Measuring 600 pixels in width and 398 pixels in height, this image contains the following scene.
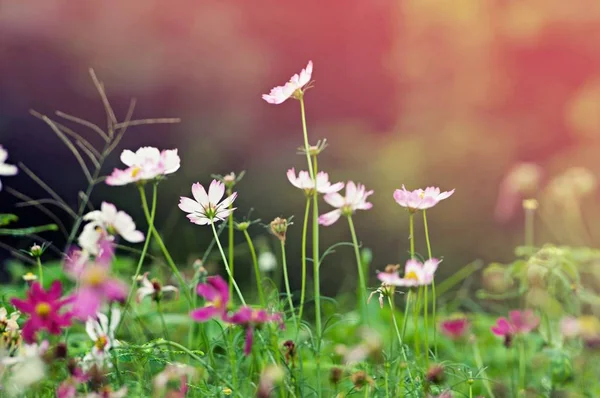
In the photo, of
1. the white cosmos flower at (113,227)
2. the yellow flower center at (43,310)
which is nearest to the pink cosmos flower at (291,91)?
the white cosmos flower at (113,227)

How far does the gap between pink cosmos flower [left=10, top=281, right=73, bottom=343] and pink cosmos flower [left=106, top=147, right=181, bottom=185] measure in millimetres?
121

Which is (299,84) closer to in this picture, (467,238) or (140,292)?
(140,292)

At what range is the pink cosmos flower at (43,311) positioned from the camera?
2.35 ft

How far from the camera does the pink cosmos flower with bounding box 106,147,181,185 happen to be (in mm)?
760

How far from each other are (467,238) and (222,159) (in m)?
1.16

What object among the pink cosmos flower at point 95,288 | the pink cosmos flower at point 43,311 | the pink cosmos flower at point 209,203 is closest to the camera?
the pink cosmos flower at point 95,288

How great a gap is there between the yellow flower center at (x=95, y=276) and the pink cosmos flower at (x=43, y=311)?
4.0 inches

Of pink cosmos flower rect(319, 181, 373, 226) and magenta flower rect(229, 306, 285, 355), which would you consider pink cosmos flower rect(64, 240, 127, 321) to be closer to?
magenta flower rect(229, 306, 285, 355)

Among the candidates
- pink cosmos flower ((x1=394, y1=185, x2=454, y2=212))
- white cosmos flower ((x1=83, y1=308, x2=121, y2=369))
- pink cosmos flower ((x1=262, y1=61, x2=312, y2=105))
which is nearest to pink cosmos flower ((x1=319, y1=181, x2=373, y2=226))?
pink cosmos flower ((x1=394, y1=185, x2=454, y2=212))

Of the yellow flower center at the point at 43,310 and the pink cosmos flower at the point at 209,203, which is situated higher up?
the pink cosmos flower at the point at 209,203

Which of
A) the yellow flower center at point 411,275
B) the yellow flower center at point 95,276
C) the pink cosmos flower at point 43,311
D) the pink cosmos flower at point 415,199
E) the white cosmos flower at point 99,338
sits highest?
the yellow flower center at point 95,276

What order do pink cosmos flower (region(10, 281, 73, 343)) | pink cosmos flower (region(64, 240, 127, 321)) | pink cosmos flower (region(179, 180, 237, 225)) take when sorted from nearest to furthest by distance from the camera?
pink cosmos flower (region(64, 240, 127, 321)) < pink cosmos flower (region(10, 281, 73, 343)) < pink cosmos flower (region(179, 180, 237, 225))

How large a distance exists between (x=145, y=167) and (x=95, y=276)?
7.0 inches

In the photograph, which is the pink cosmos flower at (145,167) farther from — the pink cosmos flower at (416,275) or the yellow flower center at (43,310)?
the pink cosmos flower at (416,275)
